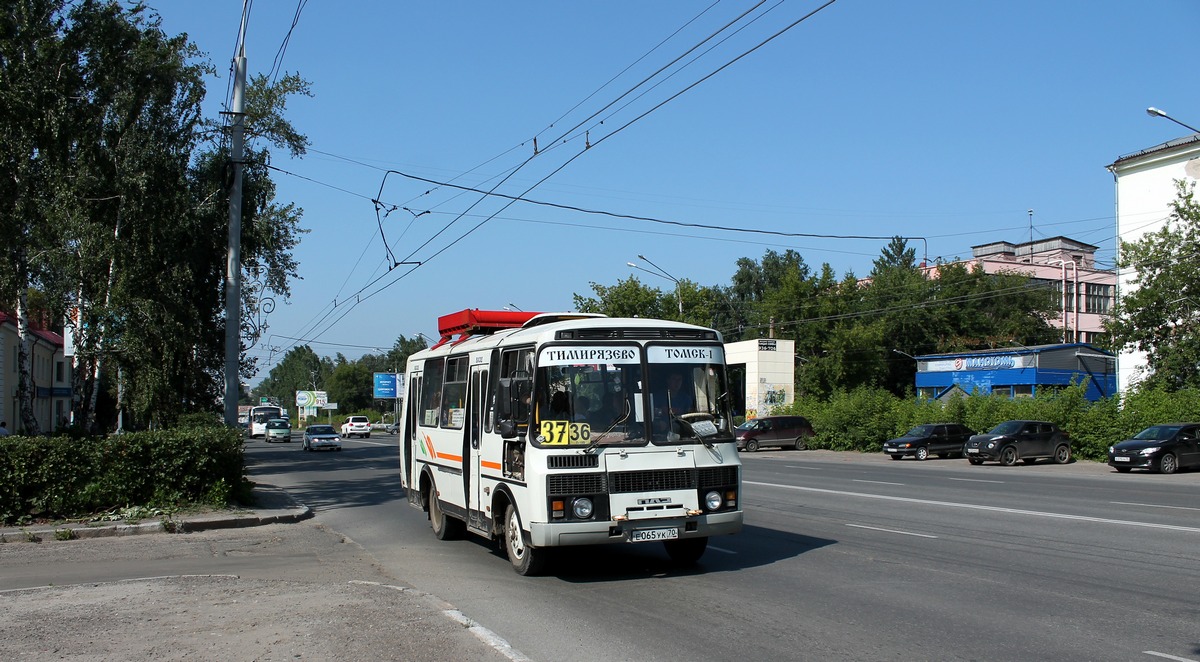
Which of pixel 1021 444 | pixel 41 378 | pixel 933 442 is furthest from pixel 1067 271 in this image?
pixel 41 378

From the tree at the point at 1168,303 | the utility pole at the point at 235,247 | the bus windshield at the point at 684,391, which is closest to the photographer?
the bus windshield at the point at 684,391

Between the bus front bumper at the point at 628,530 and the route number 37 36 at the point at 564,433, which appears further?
the route number 37 36 at the point at 564,433

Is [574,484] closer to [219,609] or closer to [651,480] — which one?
[651,480]

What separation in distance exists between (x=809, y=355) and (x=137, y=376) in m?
61.7

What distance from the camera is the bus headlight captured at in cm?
936

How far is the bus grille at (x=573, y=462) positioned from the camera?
939 cm

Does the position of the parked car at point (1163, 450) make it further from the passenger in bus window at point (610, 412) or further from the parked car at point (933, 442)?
the passenger in bus window at point (610, 412)

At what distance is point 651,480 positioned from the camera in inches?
379

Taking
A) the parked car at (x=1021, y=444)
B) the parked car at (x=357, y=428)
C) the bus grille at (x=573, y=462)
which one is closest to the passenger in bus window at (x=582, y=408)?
the bus grille at (x=573, y=462)

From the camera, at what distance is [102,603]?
8.54 metres

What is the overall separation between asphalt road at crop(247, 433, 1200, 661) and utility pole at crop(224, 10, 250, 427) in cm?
393

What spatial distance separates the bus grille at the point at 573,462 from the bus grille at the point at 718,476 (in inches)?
47.0

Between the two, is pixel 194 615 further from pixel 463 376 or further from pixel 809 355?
pixel 809 355

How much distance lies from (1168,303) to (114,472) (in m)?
40.5
